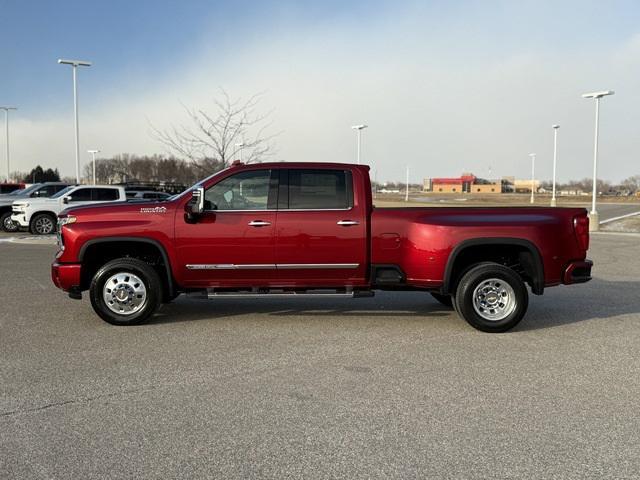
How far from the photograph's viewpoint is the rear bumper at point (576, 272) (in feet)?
21.9

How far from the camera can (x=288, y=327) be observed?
22.2 ft

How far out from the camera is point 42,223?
19.5 metres

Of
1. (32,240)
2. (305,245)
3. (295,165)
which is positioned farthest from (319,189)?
(32,240)

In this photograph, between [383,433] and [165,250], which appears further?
[165,250]

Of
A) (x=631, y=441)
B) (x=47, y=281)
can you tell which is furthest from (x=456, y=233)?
(x=47, y=281)

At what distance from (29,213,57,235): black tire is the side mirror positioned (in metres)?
15.0

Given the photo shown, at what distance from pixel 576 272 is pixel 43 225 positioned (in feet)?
58.9

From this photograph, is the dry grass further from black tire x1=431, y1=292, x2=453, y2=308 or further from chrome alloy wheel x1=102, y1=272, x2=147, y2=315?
chrome alloy wheel x1=102, y1=272, x2=147, y2=315

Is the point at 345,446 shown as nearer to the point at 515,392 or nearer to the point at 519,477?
the point at 519,477

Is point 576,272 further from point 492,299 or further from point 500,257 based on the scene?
point 492,299

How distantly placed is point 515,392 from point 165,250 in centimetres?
414

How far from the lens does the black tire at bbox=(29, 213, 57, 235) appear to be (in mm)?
19344

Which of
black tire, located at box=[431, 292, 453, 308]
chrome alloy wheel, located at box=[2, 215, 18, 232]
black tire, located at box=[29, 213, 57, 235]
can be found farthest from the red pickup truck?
chrome alloy wheel, located at box=[2, 215, 18, 232]

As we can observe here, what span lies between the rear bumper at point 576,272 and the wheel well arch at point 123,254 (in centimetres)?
469
